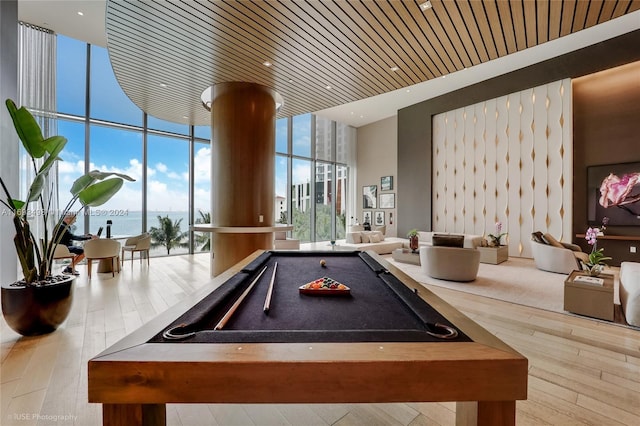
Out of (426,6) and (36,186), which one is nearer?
(36,186)

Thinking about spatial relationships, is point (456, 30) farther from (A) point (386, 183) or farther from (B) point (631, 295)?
(A) point (386, 183)

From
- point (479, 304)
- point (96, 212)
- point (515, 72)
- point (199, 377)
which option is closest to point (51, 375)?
point (199, 377)

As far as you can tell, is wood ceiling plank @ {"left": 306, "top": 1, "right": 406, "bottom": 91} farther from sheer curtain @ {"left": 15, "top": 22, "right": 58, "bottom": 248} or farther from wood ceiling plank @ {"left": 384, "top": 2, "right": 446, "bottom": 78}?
sheer curtain @ {"left": 15, "top": 22, "right": 58, "bottom": 248}

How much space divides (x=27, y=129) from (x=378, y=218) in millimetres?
10345

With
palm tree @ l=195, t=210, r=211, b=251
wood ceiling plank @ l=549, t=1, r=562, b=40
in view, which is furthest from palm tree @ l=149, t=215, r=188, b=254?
wood ceiling plank @ l=549, t=1, r=562, b=40

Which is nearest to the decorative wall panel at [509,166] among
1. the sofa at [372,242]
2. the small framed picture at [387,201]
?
the small framed picture at [387,201]

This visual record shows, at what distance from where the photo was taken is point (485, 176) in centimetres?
796

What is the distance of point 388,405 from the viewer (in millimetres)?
1750

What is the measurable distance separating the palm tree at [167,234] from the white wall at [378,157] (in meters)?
7.51

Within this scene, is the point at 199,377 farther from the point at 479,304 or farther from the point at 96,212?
the point at 96,212

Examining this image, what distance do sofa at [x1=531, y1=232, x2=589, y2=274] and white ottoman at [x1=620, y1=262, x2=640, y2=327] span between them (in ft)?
7.88

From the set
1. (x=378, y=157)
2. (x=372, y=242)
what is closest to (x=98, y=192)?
(x=372, y=242)

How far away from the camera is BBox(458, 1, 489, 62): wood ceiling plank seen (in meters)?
2.92

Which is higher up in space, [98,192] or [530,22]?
[530,22]
